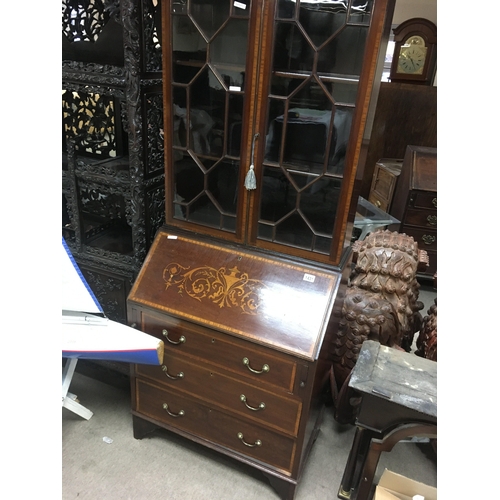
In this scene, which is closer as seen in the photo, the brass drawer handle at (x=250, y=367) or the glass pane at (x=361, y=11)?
the glass pane at (x=361, y=11)

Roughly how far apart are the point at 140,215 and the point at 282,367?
0.82 m

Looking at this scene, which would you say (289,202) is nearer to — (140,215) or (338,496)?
(140,215)

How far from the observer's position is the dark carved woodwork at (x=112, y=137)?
1.47 metres

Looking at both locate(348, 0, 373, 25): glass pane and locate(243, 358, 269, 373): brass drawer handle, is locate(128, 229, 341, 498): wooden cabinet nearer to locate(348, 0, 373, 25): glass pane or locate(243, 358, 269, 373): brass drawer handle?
locate(243, 358, 269, 373): brass drawer handle

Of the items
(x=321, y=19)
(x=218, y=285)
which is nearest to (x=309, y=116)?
(x=321, y=19)

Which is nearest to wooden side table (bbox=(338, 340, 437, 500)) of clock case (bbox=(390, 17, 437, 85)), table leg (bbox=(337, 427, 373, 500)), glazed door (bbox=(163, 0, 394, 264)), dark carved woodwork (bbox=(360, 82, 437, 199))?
table leg (bbox=(337, 427, 373, 500))

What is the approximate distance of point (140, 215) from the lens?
65.2 inches

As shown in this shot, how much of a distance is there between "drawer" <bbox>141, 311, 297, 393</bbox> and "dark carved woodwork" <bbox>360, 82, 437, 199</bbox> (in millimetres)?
2659

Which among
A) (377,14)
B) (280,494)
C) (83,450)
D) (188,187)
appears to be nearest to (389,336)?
(280,494)

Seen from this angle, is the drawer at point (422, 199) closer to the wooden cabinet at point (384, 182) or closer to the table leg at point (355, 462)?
the wooden cabinet at point (384, 182)

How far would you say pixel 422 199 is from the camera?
2898 millimetres

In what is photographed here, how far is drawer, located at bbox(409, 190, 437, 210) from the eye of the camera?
2.88 meters

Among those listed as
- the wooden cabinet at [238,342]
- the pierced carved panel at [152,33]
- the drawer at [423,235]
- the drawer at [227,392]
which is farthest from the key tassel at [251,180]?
the drawer at [423,235]

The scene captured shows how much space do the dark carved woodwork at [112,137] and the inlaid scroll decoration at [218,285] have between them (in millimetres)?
304
